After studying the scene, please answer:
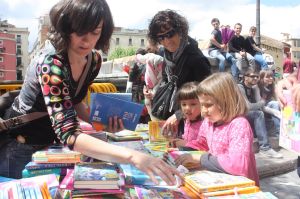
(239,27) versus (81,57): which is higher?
(239,27)

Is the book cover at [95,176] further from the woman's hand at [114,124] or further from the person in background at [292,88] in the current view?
the person in background at [292,88]

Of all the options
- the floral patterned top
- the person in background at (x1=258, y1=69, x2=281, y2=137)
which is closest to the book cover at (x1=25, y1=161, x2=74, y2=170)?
the floral patterned top

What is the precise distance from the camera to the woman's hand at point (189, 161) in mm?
Result: 1713

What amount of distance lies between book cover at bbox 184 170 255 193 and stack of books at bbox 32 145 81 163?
606 mm

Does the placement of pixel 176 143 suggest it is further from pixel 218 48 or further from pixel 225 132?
pixel 218 48

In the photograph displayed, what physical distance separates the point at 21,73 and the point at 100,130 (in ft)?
287

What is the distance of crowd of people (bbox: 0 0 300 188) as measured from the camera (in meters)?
1.30

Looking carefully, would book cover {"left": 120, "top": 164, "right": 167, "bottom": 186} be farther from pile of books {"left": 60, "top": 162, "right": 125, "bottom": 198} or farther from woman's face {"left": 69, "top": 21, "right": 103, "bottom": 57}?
woman's face {"left": 69, "top": 21, "right": 103, "bottom": 57}

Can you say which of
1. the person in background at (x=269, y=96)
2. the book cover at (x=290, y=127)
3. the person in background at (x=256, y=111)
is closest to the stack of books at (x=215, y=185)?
the book cover at (x=290, y=127)

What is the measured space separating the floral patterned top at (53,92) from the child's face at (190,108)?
1189mm

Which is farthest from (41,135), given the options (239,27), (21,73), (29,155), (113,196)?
(21,73)

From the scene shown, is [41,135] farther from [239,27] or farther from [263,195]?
[239,27]

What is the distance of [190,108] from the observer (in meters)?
2.73

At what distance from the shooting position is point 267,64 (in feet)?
27.1
